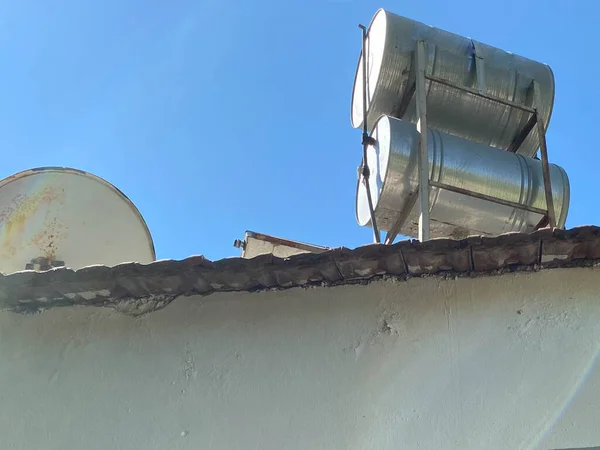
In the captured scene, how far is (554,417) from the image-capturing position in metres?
3.09

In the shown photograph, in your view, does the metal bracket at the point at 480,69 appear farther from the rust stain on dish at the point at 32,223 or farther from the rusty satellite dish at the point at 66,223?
the rust stain on dish at the point at 32,223

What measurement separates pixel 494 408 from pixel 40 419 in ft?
8.03

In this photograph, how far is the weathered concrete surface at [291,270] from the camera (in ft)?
10.6

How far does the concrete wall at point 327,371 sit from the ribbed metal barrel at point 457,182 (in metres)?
1.73

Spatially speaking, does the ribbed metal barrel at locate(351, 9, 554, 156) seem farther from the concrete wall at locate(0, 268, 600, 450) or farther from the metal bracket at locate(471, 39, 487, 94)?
the concrete wall at locate(0, 268, 600, 450)

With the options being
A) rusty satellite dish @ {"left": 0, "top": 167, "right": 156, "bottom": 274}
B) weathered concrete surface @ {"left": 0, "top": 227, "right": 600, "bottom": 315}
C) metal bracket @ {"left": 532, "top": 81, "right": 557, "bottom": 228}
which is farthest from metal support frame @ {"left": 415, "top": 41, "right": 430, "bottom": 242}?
rusty satellite dish @ {"left": 0, "top": 167, "right": 156, "bottom": 274}

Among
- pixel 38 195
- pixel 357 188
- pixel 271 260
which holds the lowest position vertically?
pixel 271 260

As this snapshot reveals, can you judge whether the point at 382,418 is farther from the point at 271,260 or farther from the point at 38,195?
the point at 38,195

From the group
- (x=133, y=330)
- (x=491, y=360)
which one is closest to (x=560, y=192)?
(x=491, y=360)

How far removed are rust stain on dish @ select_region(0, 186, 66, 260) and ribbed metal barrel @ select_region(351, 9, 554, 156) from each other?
290cm

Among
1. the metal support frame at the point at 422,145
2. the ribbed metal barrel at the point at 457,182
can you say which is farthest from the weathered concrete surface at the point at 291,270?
the ribbed metal barrel at the point at 457,182

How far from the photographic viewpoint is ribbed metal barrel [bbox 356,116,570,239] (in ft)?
16.6

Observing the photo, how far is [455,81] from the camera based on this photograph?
543cm

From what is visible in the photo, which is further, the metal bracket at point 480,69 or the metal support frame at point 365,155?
the metal bracket at point 480,69
